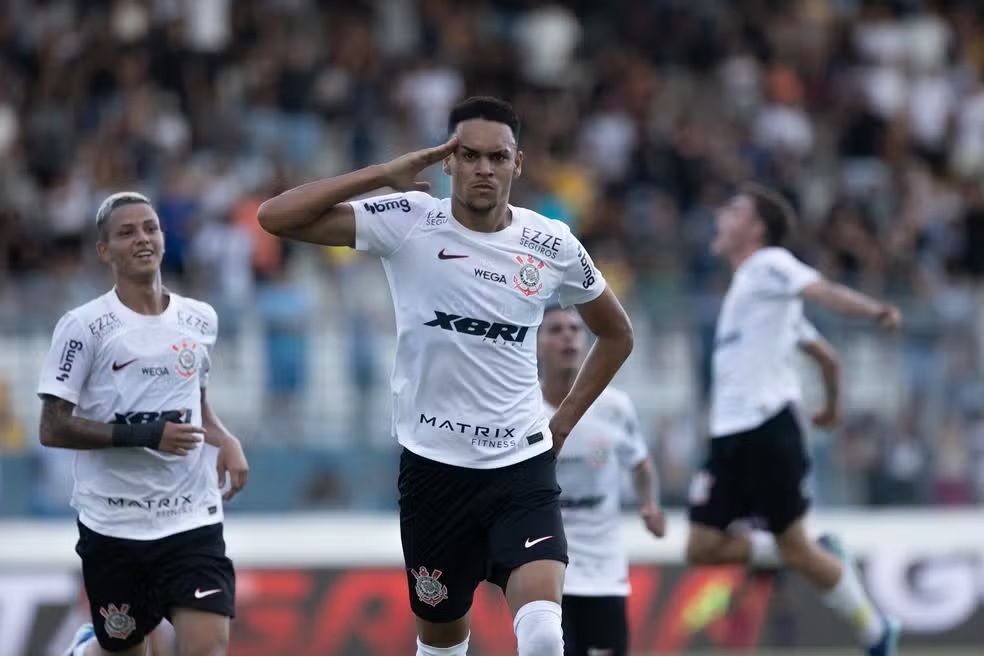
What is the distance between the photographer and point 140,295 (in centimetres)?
762

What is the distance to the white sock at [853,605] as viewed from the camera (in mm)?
10195

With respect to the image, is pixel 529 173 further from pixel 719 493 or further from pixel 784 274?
pixel 784 274

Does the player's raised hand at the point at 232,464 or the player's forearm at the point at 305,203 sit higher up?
the player's forearm at the point at 305,203

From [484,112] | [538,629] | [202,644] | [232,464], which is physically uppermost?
[484,112]

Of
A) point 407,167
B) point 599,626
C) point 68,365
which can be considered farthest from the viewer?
point 599,626

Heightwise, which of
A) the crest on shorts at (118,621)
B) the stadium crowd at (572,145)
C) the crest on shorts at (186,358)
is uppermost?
the stadium crowd at (572,145)

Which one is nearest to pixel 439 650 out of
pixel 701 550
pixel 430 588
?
pixel 430 588

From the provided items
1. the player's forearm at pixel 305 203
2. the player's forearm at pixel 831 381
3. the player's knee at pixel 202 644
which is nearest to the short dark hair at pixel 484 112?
the player's forearm at pixel 305 203

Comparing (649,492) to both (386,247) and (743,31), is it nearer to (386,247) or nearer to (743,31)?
(386,247)

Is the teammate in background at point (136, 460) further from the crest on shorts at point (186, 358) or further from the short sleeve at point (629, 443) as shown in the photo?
the short sleeve at point (629, 443)

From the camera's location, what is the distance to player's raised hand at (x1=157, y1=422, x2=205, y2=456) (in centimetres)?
728

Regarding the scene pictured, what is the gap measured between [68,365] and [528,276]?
2.11 metres

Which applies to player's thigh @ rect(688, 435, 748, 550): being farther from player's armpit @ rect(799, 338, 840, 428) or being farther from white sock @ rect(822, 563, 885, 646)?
white sock @ rect(822, 563, 885, 646)

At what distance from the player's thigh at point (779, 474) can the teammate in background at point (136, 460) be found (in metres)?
3.90
